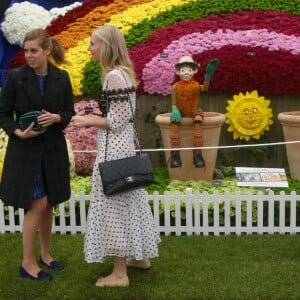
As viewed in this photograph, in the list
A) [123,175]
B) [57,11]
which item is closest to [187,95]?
[123,175]

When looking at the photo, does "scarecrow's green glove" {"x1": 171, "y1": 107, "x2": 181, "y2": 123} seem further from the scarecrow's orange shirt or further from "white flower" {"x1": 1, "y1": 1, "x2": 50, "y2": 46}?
"white flower" {"x1": 1, "y1": 1, "x2": 50, "y2": 46}

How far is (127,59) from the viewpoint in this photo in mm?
4012

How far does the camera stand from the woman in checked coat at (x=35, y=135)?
411cm

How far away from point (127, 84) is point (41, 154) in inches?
28.6

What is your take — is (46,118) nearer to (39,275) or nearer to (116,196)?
(116,196)

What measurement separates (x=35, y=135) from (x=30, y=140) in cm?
7

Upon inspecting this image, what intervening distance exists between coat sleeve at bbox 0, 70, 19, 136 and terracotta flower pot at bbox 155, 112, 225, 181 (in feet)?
8.41

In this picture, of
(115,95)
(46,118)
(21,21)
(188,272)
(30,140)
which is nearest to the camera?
(115,95)

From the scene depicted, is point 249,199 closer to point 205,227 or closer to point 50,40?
point 205,227

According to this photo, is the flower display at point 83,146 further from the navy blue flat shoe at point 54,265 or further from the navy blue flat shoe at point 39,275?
the navy blue flat shoe at point 39,275

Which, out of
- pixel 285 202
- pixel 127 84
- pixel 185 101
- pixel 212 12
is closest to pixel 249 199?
pixel 285 202

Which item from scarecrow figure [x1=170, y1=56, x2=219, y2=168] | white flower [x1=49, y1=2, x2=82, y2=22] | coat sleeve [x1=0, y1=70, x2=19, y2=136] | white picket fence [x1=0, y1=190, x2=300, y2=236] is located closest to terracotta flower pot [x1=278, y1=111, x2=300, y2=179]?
scarecrow figure [x1=170, y1=56, x2=219, y2=168]

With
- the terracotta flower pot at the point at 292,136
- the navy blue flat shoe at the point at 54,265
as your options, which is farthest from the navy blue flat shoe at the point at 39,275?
the terracotta flower pot at the point at 292,136

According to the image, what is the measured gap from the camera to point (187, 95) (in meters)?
6.38
